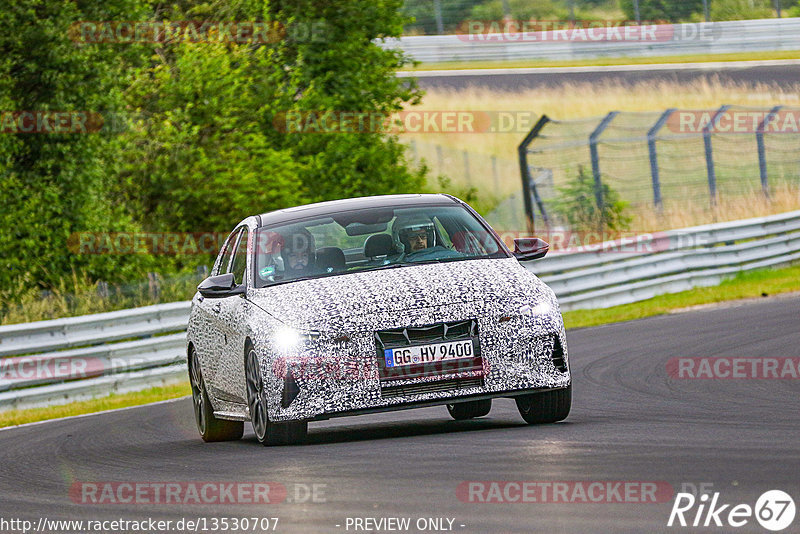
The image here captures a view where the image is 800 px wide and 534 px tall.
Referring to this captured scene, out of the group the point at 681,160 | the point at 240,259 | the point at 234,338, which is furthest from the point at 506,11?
the point at 234,338

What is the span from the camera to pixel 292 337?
8781 mm

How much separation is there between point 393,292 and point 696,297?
12808mm

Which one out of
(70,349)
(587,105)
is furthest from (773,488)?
(587,105)

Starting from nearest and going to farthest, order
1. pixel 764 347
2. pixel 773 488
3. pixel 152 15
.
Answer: pixel 773 488
pixel 764 347
pixel 152 15

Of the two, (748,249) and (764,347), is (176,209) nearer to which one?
(748,249)

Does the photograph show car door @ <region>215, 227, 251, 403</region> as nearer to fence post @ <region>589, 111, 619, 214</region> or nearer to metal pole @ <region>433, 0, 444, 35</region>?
fence post @ <region>589, 111, 619, 214</region>

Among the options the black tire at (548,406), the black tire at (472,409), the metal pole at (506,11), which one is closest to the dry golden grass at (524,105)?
the metal pole at (506,11)

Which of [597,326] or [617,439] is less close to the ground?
[617,439]

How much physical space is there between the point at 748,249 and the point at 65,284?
36.0ft

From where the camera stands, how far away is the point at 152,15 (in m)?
33.5

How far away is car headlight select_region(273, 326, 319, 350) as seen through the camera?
874 cm

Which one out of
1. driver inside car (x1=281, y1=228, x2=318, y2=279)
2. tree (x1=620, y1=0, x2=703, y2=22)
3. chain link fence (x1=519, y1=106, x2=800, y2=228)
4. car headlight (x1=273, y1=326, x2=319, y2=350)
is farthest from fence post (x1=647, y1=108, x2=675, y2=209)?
tree (x1=620, y1=0, x2=703, y2=22)

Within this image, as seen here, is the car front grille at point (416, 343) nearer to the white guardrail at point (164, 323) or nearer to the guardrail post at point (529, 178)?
the white guardrail at point (164, 323)

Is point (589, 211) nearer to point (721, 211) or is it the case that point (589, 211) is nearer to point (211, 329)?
point (721, 211)
